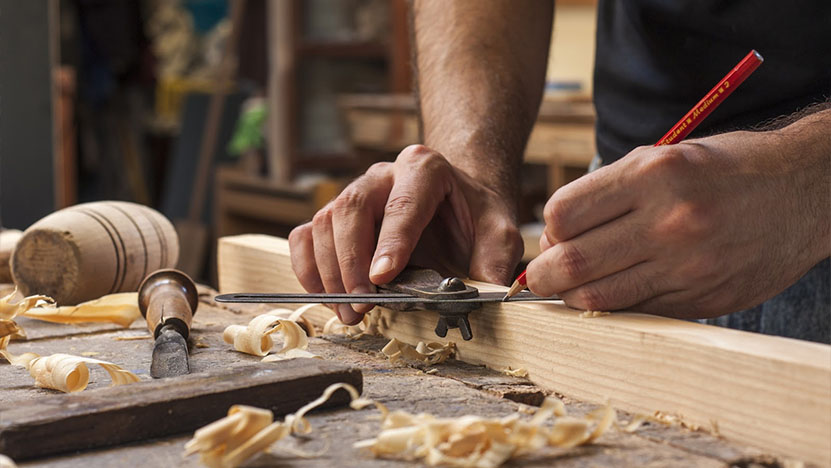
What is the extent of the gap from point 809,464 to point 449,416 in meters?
0.34

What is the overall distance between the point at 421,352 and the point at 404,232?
0.17 metres

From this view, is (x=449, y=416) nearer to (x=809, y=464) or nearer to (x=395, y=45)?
(x=809, y=464)

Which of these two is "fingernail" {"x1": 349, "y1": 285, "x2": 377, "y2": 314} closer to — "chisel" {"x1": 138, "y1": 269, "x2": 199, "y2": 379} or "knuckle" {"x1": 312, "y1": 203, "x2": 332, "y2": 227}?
"knuckle" {"x1": 312, "y1": 203, "x2": 332, "y2": 227}

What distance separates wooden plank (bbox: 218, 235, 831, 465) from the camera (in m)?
0.77

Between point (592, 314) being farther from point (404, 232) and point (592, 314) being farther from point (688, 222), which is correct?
point (404, 232)

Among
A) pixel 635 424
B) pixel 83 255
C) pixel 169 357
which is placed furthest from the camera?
pixel 83 255

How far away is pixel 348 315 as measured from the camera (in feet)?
4.09

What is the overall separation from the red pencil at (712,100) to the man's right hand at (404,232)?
20cm

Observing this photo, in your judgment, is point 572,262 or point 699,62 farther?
point 699,62

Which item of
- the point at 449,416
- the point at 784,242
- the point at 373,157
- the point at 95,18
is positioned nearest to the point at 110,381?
the point at 449,416

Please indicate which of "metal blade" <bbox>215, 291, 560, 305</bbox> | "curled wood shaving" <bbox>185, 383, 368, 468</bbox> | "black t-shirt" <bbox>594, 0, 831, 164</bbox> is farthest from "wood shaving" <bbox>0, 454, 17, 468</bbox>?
"black t-shirt" <bbox>594, 0, 831, 164</bbox>

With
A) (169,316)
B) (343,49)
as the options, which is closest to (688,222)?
(169,316)

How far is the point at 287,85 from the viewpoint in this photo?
4.60 meters

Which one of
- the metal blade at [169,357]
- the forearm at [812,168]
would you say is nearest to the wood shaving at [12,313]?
the metal blade at [169,357]
